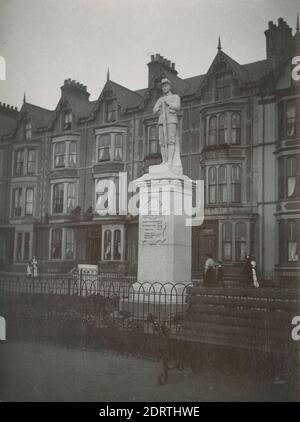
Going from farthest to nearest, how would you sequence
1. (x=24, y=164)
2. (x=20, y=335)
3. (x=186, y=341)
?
(x=24, y=164) < (x=20, y=335) < (x=186, y=341)

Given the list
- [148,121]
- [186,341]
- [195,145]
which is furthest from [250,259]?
[148,121]

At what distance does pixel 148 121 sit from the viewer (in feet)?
55.3

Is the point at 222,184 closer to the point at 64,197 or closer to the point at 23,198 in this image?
the point at 64,197

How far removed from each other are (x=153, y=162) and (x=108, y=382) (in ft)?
41.7

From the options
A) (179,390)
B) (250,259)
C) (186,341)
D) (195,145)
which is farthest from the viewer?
(195,145)

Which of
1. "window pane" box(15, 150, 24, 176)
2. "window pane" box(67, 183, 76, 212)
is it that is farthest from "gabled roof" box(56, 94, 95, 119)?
"window pane" box(15, 150, 24, 176)

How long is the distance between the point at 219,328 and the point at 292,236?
8.07 m

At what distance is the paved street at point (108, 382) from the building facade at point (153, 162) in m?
7.40

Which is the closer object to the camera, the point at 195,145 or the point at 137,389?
the point at 137,389

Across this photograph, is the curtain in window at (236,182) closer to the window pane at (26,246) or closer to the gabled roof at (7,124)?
the window pane at (26,246)

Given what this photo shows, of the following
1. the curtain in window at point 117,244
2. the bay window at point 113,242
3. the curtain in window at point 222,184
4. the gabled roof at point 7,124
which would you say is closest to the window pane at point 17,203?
the gabled roof at point 7,124

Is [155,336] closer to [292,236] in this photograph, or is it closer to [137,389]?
[137,389]

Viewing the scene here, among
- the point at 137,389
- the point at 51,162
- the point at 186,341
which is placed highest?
the point at 51,162

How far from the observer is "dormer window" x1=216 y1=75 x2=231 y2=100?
14883 millimetres
